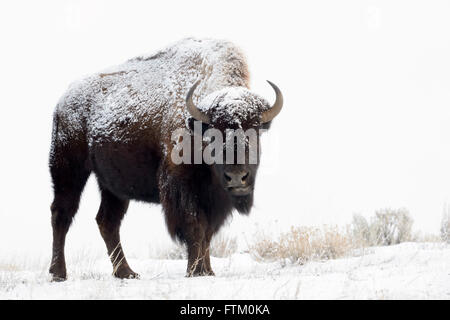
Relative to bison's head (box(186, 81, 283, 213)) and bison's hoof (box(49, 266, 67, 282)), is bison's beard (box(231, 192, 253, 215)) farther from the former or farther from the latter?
bison's hoof (box(49, 266, 67, 282))

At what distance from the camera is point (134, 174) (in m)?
6.12

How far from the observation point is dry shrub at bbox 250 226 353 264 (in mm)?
6566

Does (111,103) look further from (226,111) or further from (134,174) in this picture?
(226,111)

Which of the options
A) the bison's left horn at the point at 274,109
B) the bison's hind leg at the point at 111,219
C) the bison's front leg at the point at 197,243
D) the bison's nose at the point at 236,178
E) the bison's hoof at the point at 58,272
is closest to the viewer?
the bison's nose at the point at 236,178

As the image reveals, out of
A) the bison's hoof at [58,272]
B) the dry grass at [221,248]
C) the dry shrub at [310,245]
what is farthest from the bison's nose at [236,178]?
the dry grass at [221,248]


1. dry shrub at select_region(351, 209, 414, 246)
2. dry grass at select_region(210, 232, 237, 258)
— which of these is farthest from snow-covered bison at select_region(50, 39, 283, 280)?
dry shrub at select_region(351, 209, 414, 246)

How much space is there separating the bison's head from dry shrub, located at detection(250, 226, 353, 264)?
130cm

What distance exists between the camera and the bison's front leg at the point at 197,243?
5.28m

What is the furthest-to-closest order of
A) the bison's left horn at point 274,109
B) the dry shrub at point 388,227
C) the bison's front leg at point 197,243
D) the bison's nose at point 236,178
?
the dry shrub at point 388,227 < the bison's left horn at point 274,109 < the bison's front leg at point 197,243 < the bison's nose at point 236,178

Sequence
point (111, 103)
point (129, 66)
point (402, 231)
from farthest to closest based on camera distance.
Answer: point (402, 231)
point (129, 66)
point (111, 103)

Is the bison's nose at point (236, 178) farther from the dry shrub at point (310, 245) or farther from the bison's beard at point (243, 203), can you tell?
the dry shrub at point (310, 245)

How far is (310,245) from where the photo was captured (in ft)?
22.1
